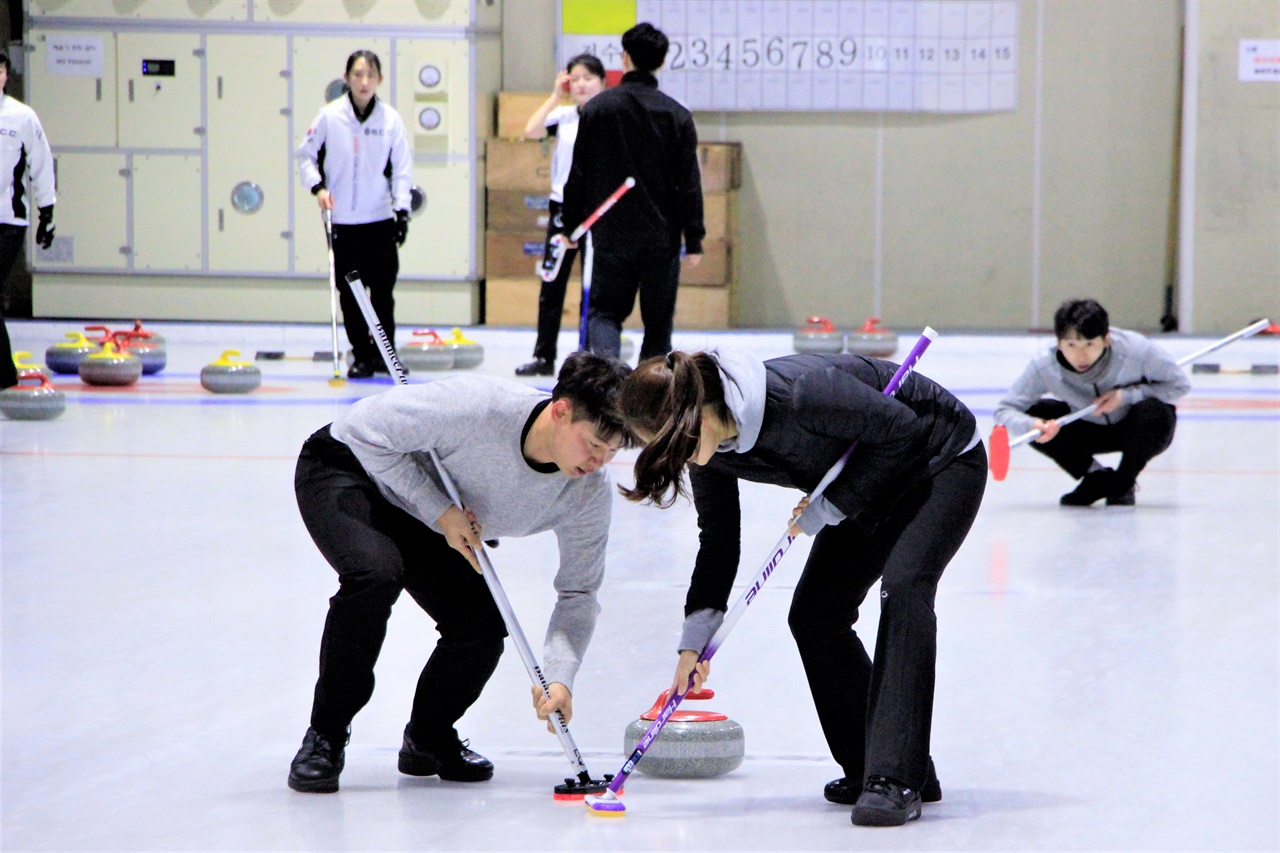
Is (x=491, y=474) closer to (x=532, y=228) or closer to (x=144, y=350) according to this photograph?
(x=144, y=350)

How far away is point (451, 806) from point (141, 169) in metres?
9.46

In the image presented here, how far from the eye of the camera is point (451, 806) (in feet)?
7.93

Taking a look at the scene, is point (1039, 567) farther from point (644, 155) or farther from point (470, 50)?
point (470, 50)

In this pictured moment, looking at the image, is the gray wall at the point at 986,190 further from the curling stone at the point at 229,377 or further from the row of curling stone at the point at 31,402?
the row of curling stone at the point at 31,402

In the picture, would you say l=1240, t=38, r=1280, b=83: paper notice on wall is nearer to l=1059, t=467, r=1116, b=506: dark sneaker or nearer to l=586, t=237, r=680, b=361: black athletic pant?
l=586, t=237, r=680, b=361: black athletic pant

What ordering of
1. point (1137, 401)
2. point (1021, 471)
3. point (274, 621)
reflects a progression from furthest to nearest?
point (1021, 471) → point (1137, 401) → point (274, 621)

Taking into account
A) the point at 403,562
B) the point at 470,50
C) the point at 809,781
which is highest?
the point at 470,50

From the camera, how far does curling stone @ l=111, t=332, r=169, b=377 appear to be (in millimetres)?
8336

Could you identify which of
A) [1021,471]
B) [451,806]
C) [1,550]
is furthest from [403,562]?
[1021,471]

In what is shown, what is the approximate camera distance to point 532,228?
10.9 m

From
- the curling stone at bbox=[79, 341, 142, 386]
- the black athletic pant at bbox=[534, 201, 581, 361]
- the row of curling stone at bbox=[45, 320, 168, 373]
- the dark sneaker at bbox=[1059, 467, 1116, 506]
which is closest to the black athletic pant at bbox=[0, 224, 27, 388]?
the curling stone at bbox=[79, 341, 142, 386]

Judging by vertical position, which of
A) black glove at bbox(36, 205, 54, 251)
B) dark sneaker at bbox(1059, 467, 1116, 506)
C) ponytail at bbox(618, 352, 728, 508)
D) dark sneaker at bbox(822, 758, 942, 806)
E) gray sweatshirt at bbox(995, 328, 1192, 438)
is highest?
black glove at bbox(36, 205, 54, 251)

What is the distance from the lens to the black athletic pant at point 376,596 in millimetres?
2447

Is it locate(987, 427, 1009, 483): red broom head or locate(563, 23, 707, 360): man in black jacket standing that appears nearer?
locate(987, 427, 1009, 483): red broom head
